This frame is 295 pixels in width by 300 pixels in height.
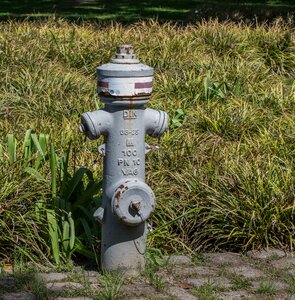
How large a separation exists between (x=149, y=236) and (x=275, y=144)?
5.41 ft

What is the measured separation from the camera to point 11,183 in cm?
553

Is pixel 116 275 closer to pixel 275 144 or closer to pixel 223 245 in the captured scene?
pixel 223 245

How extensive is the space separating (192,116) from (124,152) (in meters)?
2.72

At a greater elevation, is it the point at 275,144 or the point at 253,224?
the point at 275,144

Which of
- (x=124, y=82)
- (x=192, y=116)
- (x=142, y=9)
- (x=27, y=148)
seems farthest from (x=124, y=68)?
(x=142, y=9)

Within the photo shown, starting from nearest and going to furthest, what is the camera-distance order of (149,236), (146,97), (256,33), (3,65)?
(146,97)
(149,236)
(3,65)
(256,33)

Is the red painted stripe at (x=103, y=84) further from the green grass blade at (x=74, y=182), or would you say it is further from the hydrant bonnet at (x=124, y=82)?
the green grass blade at (x=74, y=182)

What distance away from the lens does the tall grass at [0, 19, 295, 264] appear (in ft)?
18.6

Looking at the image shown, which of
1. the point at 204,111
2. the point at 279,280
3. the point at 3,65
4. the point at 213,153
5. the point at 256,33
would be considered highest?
the point at 256,33

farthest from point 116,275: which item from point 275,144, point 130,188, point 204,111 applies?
point 204,111

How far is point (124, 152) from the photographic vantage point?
16.6ft

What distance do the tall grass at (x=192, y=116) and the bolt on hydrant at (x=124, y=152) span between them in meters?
0.42

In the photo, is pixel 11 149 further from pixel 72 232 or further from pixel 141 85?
pixel 141 85

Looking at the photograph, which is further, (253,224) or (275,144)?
(275,144)
